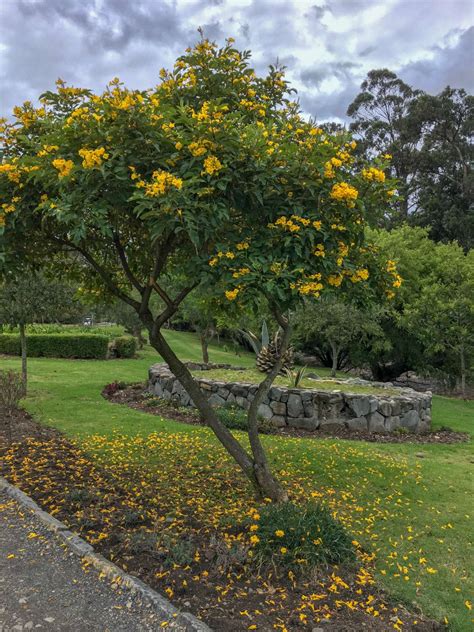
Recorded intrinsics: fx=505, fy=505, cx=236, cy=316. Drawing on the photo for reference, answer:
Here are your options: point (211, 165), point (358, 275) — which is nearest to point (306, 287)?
point (358, 275)

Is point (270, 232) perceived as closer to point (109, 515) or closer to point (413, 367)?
point (109, 515)

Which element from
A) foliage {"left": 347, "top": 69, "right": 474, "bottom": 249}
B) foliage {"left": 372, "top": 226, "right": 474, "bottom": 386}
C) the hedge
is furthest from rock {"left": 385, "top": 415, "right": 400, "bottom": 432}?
foliage {"left": 347, "top": 69, "right": 474, "bottom": 249}

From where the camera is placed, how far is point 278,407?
30.9ft

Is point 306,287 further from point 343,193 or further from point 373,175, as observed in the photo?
point 373,175

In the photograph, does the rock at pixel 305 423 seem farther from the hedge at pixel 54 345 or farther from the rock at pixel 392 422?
the hedge at pixel 54 345

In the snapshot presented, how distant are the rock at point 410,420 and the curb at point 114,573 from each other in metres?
6.91

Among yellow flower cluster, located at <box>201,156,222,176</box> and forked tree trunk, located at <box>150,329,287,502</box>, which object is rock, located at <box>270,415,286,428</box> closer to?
forked tree trunk, located at <box>150,329,287,502</box>

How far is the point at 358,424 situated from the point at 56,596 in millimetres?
6921

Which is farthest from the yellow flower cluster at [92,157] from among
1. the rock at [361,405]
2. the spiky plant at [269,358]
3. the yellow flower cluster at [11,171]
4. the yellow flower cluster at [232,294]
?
the spiky plant at [269,358]

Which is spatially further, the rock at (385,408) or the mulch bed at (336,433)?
the rock at (385,408)

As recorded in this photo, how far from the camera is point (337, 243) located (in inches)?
148

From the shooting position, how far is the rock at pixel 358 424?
9.22 m

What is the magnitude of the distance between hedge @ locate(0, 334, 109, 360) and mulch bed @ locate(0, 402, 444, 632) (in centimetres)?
1434

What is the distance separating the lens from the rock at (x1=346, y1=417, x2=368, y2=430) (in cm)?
922
